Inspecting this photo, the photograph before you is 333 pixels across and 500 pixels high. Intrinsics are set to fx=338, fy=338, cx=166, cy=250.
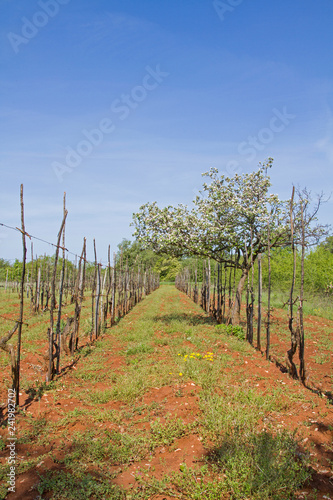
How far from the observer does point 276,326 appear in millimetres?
14070

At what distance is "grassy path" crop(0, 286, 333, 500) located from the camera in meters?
3.48

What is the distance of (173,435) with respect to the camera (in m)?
4.59

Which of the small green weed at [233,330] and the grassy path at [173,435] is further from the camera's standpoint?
A: the small green weed at [233,330]

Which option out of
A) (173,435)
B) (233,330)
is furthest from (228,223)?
(173,435)

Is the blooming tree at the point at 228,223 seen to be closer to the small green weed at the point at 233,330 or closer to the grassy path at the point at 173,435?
the small green weed at the point at 233,330

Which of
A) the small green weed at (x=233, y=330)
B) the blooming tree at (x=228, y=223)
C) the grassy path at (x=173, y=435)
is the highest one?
the blooming tree at (x=228, y=223)

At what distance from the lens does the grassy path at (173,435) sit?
11.4ft

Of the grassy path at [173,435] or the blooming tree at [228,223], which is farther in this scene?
the blooming tree at [228,223]

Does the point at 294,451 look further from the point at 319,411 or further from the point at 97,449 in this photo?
the point at 97,449

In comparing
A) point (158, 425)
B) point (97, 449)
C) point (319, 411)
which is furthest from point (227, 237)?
point (97, 449)

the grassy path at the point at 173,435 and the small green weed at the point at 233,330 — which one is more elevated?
the small green weed at the point at 233,330

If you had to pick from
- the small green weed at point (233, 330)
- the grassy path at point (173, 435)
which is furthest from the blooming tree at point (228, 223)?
the grassy path at point (173, 435)

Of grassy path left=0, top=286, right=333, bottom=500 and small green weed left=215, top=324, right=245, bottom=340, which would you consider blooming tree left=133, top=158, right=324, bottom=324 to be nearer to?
small green weed left=215, top=324, right=245, bottom=340

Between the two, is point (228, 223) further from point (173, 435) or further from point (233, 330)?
point (173, 435)
